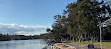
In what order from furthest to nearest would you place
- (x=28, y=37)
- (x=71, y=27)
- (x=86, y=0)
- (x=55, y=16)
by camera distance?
1. (x=28, y=37)
2. (x=55, y=16)
3. (x=71, y=27)
4. (x=86, y=0)

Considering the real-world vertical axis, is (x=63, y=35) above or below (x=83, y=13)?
below

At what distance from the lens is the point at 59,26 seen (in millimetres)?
53875

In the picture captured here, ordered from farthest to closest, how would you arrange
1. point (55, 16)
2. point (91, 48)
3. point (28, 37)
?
point (28, 37), point (55, 16), point (91, 48)

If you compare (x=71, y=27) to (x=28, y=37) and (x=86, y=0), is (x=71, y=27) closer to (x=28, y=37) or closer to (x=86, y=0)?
(x=86, y=0)

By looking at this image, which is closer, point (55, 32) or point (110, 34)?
point (110, 34)

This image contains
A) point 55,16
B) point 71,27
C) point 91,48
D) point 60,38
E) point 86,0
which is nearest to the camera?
point 91,48

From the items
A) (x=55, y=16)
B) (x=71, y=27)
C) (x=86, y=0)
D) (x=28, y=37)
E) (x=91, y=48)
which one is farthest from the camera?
(x=28, y=37)

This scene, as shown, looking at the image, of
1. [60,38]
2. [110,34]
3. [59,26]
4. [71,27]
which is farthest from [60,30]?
[110,34]

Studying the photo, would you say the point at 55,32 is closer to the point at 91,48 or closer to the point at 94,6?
the point at 94,6

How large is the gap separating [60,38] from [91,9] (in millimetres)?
34202

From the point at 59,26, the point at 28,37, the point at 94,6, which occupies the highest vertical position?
the point at 94,6

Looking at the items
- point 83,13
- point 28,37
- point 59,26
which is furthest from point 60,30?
point 28,37

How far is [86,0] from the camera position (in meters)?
26.2

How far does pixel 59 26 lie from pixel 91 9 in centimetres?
2832
